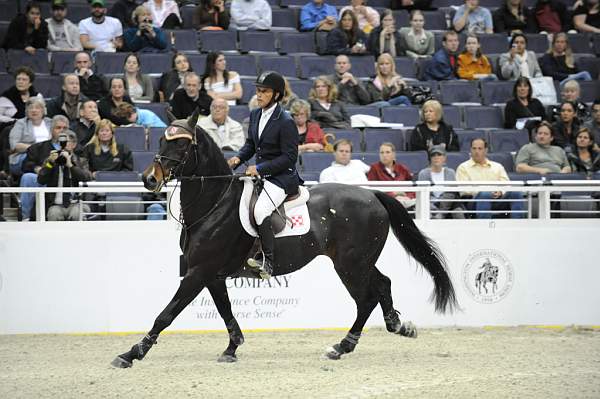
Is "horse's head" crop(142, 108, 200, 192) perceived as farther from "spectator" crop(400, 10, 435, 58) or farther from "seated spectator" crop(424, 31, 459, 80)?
"spectator" crop(400, 10, 435, 58)

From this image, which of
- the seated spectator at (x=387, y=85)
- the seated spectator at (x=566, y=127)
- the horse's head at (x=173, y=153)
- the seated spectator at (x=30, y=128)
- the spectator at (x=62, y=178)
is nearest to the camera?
the horse's head at (x=173, y=153)

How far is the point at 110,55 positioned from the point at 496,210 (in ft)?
19.5

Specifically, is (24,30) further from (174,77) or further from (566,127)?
(566,127)

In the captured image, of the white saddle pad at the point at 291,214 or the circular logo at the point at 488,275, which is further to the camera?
the circular logo at the point at 488,275

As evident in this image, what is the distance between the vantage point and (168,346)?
9109 millimetres

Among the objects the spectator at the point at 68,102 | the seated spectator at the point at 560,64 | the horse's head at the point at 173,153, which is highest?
the seated spectator at the point at 560,64

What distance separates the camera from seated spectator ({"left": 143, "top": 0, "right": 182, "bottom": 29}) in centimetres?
1423

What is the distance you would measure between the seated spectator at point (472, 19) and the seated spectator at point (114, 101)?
620cm

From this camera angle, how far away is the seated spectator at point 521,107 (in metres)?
13.5

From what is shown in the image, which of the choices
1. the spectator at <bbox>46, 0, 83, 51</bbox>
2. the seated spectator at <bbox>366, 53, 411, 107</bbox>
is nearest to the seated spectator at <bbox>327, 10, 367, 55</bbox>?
the seated spectator at <bbox>366, 53, 411, 107</bbox>

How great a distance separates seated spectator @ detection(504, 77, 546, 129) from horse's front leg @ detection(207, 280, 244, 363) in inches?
264

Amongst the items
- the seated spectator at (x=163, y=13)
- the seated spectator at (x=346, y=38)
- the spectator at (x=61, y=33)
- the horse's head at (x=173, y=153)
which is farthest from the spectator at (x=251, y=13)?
the horse's head at (x=173, y=153)

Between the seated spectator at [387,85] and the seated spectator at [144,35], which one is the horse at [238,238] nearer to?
the seated spectator at [387,85]

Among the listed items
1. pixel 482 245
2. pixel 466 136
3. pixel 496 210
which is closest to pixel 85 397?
pixel 482 245
